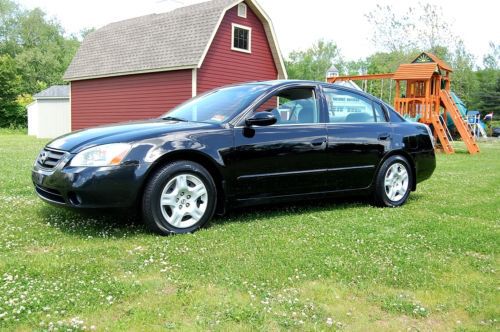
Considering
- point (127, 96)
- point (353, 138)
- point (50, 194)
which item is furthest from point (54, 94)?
point (353, 138)

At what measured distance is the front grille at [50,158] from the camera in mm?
4379

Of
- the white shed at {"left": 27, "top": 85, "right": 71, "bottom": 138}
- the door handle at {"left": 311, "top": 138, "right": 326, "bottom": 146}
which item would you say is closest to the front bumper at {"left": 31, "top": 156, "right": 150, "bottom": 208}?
the door handle at {"left": 311, "top": 138, "right": 326, "bottom": 146}

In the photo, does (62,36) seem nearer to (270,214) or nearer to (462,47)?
(462,47)

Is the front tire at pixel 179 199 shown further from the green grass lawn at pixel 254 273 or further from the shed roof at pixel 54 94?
the shed roof at pixel 54 94

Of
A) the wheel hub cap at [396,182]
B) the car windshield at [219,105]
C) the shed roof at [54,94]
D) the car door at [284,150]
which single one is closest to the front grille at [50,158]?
the car windshield at [219,105]

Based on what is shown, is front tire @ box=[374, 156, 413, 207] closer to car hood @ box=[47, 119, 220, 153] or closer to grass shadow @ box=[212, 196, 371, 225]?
grass shadow @ box=[212, 196, 371, 225]

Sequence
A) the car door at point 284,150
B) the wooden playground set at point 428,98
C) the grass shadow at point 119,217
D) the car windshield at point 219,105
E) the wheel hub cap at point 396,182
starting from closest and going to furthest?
1. the grass shadow at point 119,217
2. the car door at point 284,150
3. the car windshield at point 219,105
4. the wheel hub cap at point 396,182
5. the wooden playground set at point 428,98

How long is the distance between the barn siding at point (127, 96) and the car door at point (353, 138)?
12.9 m

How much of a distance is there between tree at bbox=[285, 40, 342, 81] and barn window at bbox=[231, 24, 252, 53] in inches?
2671

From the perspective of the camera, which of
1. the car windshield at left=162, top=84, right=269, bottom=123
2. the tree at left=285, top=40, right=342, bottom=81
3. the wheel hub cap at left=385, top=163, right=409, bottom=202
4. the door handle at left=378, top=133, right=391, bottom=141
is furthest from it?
the tree at left=285, top=40, right=342, bottom=81

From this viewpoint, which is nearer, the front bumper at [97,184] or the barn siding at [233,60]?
the front bumper at [97,184]

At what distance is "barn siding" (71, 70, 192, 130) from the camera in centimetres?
1878

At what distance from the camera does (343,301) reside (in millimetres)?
3059

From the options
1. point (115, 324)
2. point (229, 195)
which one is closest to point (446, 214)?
point (229, 195)
